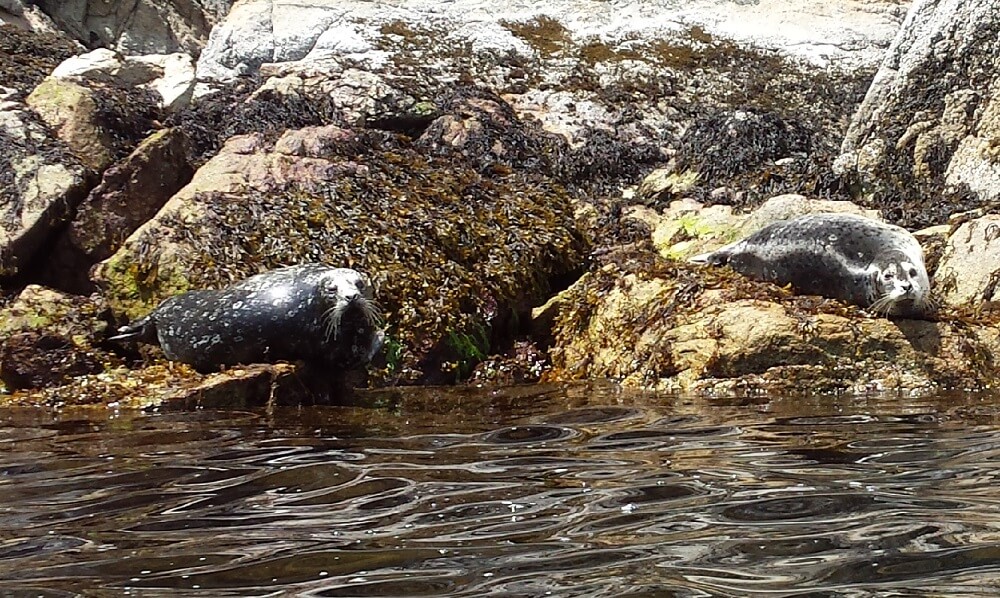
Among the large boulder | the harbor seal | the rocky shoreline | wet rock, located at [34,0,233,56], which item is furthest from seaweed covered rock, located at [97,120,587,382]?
wet rock, located at [34,0,233,56]

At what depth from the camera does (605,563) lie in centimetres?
192

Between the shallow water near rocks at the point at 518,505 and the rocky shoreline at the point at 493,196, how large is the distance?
4.44ft

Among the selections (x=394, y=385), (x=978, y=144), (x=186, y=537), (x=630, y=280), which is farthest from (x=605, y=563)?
(x=978, y=144)

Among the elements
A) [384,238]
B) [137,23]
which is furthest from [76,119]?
[137,23]

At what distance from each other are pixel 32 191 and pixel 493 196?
11.7ft

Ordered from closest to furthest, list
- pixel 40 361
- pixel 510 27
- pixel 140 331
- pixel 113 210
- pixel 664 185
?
pixel 40 361
pixel 140 331
pixel 113 210
pixel 664 185
pixel 510 27

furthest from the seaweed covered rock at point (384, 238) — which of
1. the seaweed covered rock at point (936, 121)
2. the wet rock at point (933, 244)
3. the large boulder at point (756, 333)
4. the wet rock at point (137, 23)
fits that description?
the wet rock at point (137, 23)

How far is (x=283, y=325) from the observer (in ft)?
18.5

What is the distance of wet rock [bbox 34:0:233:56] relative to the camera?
776 inches

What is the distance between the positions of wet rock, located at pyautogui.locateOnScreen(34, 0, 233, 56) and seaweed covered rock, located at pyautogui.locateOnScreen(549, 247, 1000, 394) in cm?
1691

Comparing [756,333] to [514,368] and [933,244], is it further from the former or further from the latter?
[933,244]

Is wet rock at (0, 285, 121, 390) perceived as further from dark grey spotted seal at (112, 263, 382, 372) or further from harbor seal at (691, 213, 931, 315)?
harbor seal at (691, 213, 931, 315)

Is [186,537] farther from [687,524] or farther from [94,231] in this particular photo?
[94,231]

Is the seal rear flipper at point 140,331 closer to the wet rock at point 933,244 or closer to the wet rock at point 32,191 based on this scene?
the wet rock at point 32,191
